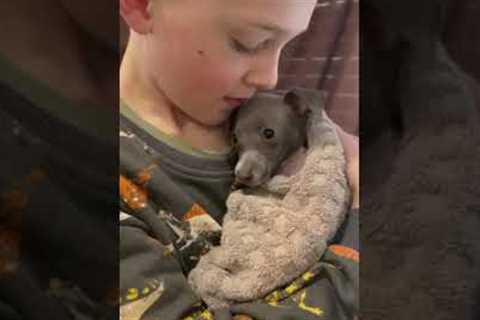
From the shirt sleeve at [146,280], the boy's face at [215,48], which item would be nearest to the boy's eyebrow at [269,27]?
the boy's face at [215,48]

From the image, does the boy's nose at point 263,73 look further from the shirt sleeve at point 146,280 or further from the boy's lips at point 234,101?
the shirt sleeve at point 146,280

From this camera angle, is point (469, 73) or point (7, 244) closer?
point (7, 244)

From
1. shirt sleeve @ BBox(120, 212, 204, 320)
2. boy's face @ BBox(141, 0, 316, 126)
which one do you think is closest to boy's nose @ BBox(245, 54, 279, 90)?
boy's face @ BBox(141, 0, 316, 126)

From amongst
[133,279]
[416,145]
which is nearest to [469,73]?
[416,145]

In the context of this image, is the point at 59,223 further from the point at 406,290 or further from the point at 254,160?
the point at 406,290

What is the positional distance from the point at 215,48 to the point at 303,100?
0.25 ft

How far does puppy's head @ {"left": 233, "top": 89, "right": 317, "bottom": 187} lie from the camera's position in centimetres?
50

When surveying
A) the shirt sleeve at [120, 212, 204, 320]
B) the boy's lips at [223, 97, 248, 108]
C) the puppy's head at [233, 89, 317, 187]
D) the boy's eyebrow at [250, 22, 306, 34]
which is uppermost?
the boy's eyebrow at [250, 22, 306, 34]

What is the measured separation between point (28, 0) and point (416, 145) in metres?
0.30

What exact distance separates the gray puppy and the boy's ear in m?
0.09

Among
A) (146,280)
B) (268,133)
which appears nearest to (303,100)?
(268,133)

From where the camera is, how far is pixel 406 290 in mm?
535

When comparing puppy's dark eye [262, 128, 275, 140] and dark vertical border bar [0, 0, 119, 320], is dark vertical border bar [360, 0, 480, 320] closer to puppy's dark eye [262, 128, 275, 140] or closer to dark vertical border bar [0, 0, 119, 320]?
puppy's dark eye [262, 128, 275, 140]

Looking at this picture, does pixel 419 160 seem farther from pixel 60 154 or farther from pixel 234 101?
pixel 60 154
